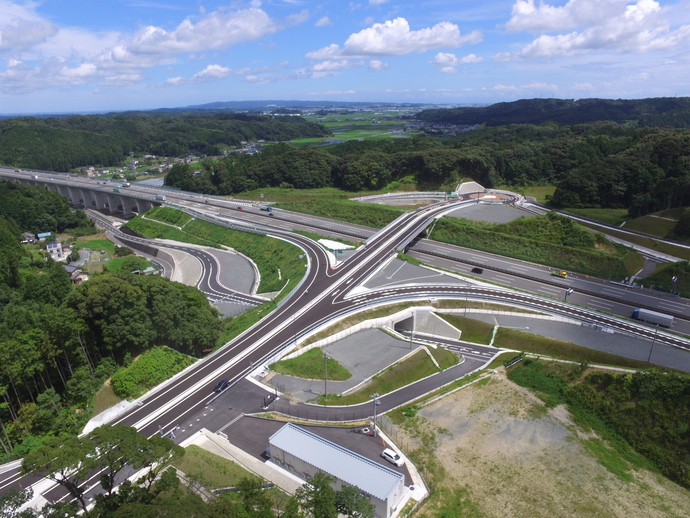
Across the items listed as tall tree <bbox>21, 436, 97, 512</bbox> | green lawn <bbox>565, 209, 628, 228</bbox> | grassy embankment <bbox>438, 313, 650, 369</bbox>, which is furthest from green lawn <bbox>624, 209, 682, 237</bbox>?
tall tree <bbox>21, 436, 97, 512</bbox>

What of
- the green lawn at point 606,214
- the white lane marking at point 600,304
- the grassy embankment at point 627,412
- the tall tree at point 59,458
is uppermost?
the tall tree at point 59,458

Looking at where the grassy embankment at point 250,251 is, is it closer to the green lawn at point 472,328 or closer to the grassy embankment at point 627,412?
the green lawn at point 472,328

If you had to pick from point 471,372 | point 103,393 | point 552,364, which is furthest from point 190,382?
point 552,364

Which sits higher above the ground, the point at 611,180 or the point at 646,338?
the point at 611,180

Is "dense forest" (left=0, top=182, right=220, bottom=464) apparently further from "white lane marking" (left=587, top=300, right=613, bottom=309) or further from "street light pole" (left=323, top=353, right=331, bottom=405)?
"white lane marking" (left=587, top=300, right=613, bottom=309)

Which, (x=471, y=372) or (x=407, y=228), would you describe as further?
(x=407, y=228)

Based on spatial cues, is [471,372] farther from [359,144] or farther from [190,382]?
[359,144]

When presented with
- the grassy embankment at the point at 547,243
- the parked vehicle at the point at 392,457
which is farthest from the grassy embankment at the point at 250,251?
the grassy embankment at the point at 547,243

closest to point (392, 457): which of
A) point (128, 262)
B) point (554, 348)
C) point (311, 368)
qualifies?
point (311, 368)

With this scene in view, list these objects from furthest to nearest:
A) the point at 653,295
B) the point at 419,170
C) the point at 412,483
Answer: the point at 419,170
the point at 653,295
the point at 412,483
